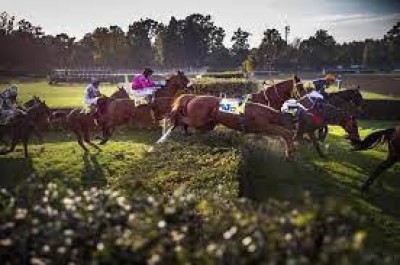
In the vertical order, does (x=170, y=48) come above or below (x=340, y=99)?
below

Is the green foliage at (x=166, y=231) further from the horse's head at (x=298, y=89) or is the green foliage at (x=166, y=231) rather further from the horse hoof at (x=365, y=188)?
the horse's head at (x=298, y=89)

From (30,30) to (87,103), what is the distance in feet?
286

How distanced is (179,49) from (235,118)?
276 feet

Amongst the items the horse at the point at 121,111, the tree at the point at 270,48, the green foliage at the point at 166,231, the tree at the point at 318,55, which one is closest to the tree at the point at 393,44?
the tree at the point at 318,55

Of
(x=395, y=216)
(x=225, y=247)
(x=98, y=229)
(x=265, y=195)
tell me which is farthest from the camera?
(x=265, y=195)

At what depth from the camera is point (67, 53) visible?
93.4 meters

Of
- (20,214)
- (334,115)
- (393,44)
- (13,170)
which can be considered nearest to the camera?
(20,214)

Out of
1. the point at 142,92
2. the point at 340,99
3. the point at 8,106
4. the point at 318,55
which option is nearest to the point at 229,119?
the point at 142,92

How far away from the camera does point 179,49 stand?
96.2m

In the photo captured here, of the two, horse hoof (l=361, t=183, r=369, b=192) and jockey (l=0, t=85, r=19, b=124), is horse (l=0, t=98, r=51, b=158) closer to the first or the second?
jockey (l=0, t=85, r=19, b=124)

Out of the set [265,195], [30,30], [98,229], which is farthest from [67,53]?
[98,229]

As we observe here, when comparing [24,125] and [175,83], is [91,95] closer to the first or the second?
[24,125]

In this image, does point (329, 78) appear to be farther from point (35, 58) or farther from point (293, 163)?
point (35, 58)

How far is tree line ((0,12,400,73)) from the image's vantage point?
251 feet
